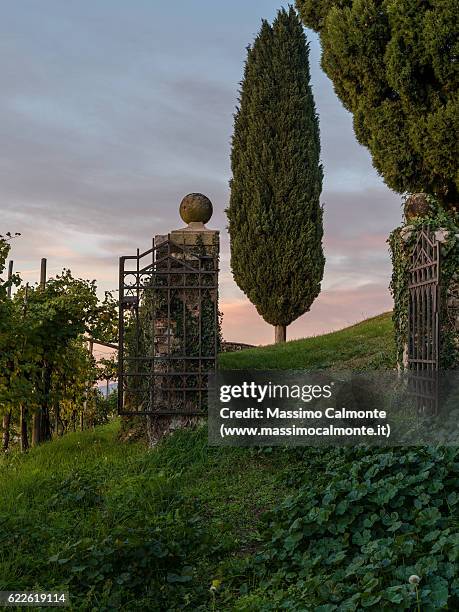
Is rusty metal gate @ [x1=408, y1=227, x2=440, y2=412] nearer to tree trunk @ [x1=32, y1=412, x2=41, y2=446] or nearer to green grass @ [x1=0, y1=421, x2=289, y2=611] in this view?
green grass @ [x1=0, y1=421, x2=289, y2=611]

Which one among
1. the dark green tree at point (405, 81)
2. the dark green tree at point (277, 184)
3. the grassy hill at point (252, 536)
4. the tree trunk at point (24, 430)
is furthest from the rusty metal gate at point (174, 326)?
the dark green tree at point (277, 184)

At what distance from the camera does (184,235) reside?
8797 mm

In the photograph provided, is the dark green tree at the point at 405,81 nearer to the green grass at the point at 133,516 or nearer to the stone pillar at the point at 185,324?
the stone pillar at the point at 185,324

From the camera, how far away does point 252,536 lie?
5.28 metres

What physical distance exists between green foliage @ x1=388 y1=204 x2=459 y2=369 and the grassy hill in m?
2.64

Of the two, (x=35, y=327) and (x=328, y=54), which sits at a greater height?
(x=328, y=54)

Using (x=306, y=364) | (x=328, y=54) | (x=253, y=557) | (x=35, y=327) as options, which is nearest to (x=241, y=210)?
(x=328, y=54)

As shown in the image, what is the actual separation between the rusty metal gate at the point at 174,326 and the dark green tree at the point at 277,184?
1051 centimetres

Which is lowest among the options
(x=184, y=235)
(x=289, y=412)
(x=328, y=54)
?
(x=289, y=412)

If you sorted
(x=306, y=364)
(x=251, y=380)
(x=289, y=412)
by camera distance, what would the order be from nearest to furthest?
1. (x=289, y=412)
2. (x=251, y=380)
3. (x=306, y=364)

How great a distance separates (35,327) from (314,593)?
6.73 m

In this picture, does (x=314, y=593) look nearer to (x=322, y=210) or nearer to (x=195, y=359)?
(x=195, y=359)

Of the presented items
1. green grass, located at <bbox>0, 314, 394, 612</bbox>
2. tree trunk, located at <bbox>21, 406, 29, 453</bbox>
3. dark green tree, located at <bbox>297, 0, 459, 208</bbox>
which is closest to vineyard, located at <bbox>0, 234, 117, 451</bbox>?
tree trunk, located at <bbox>21, 406, 29, 453</bbox>

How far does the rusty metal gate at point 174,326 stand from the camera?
8.51m
